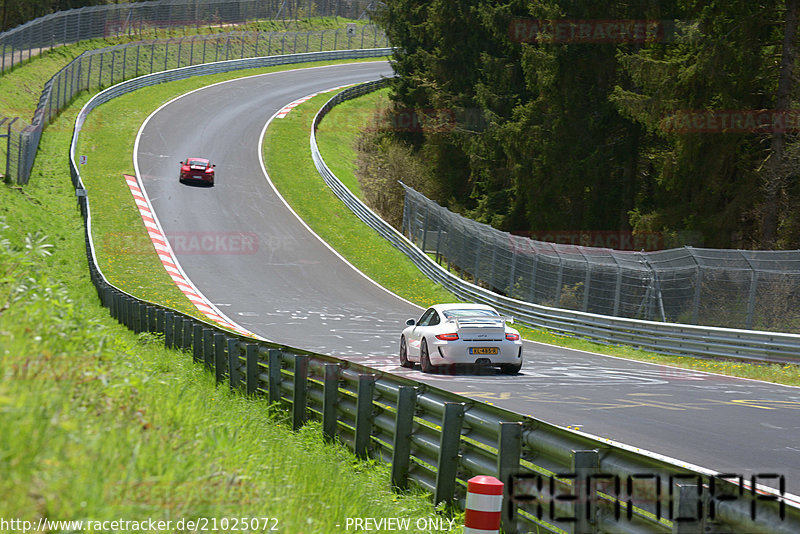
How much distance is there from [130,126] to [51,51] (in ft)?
38.5

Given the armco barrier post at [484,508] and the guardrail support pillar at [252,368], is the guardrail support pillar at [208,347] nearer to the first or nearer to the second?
the guardrail support pillar at [252,368]

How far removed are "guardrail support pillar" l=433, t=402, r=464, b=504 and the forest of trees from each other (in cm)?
2487

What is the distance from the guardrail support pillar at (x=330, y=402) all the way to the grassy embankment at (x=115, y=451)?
713 mm

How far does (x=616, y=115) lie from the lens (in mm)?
39594

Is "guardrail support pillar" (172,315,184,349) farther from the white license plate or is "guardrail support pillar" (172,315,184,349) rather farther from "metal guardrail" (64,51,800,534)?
the white license plate

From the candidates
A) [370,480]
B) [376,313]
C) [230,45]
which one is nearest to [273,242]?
[376,313]

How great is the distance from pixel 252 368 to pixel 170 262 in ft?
91.1

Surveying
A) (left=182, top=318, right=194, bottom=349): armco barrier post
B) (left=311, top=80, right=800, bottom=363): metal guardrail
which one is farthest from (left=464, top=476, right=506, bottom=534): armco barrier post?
(left=311, top=80, right=800, bottom=363): metal guardrail

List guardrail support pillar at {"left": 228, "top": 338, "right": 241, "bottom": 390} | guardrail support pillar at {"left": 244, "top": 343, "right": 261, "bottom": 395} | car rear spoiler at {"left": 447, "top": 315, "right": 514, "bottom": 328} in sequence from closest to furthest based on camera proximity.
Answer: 1. guardrail support pillar at {"left": 244, "top": 343, "right": 261, "bottom": 395}
2. guardrail support pillar at {"left": 228, "top": 338, "right": 241, "bottom": 390}
3. car rear spoiler at {"left": 447, "top": 315, "right": 514, "bottom": 328}

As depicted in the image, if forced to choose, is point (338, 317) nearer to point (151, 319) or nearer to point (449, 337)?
point (151, 319)

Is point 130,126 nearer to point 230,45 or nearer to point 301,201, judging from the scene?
point 301,201

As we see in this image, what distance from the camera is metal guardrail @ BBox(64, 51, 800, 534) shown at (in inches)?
188

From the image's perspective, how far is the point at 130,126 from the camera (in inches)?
2389

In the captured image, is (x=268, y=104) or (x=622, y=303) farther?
(x=268, y=104)
